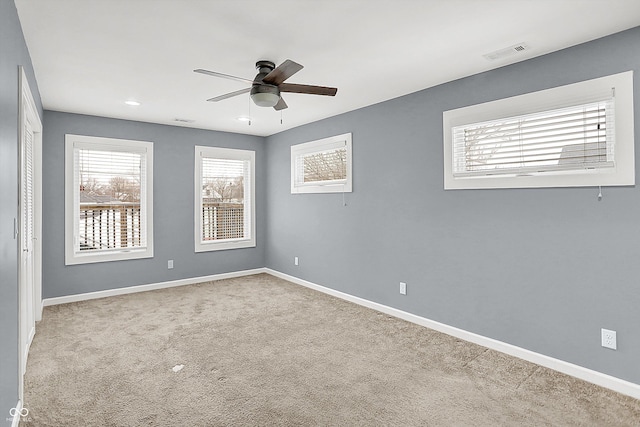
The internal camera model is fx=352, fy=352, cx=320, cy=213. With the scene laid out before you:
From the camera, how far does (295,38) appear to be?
2621 mm

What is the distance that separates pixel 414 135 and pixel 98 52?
306cm

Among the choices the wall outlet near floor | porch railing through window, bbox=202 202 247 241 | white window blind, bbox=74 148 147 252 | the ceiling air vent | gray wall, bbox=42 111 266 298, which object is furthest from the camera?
porch railing through window, bbox=202 202 247 241

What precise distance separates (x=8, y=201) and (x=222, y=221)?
4183 millimetres

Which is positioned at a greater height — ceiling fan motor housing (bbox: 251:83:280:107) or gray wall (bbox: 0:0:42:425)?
ceiling fan motor housing (bbox: 251:83:280:107)

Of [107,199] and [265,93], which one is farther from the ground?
[265,93]

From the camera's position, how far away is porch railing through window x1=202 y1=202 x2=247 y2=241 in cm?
597

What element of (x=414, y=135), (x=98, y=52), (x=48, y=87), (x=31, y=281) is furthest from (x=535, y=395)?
(x=48, y=87)

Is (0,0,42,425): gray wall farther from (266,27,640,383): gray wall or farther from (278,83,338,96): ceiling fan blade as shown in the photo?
(266,27,640,383): gray wall

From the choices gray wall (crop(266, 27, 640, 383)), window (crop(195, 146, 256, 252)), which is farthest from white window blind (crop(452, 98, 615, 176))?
window (crop(195, 146, 256, 252))

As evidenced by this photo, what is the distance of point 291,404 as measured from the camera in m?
2.35

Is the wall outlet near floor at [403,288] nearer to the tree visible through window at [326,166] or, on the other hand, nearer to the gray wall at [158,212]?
the tree visible through window at [326,166]

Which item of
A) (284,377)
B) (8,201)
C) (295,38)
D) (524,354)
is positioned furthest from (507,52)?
(8,201)

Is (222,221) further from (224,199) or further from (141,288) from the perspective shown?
(141,288)

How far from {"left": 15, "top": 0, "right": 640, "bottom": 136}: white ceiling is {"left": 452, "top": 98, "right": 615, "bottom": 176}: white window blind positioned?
0.52 m
